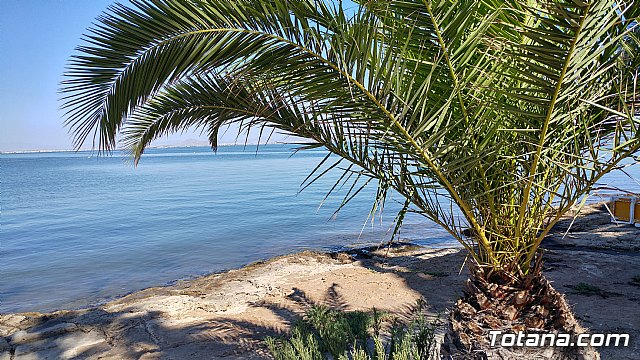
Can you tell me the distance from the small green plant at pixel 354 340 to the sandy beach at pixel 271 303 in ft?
1.92

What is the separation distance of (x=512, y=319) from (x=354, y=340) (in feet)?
3.91

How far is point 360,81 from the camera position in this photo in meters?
2.15

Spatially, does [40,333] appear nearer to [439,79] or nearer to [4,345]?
[4,345]

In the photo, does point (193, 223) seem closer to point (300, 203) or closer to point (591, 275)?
point (300, 203)

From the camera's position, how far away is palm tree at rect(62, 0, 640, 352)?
2.07 m

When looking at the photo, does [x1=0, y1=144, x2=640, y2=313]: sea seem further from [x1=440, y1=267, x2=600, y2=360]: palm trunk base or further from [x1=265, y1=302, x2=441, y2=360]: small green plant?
[x1=440, y1=267, x2=600, y2=360]: palm trunk base

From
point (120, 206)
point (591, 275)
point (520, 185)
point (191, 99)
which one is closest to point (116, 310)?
A: point (191, 99)

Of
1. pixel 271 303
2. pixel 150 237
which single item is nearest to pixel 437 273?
pixel 271 303

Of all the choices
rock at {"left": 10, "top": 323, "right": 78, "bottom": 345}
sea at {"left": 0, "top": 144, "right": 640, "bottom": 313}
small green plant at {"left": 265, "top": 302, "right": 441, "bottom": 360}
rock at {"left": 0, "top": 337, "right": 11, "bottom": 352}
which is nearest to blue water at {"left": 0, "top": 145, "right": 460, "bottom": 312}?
sea at {"left": 0, "top": 144, "right": 640, "bottom": 313}

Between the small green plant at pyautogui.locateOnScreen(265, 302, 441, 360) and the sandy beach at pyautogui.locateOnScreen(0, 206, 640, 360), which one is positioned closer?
the small green plant at pyautogui.locateOnScreen(265, 302, 441, 360)

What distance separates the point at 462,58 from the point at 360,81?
556 millimetres

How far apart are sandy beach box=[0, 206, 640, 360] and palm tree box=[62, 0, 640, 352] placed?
1901 millimetres

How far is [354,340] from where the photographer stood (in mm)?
3273

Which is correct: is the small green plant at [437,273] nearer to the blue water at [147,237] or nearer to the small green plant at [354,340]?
the blue water at [147,237]
